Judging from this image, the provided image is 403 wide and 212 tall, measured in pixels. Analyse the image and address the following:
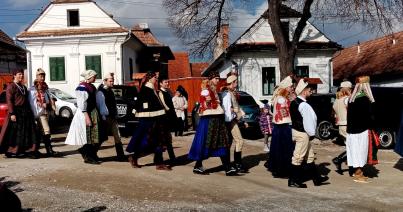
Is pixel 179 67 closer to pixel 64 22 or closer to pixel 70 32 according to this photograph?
pixel 64 22

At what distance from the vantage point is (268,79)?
99.3ft

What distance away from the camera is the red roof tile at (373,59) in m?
29.4

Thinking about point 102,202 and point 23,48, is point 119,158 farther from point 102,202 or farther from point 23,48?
point 23,48

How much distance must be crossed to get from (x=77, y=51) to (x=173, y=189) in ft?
77.7

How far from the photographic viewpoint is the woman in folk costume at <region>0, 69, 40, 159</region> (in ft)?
33.8

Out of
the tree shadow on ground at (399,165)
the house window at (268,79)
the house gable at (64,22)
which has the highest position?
the house gable at (64,22)

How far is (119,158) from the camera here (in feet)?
35.0

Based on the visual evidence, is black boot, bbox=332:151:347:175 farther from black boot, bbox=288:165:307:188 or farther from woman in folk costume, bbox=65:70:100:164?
woman in folk costume, bbox=65:70:100:164

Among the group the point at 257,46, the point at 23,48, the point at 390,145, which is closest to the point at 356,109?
the point at 390,145

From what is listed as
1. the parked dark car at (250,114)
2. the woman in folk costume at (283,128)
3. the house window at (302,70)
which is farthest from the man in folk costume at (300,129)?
the house window at (302,70)

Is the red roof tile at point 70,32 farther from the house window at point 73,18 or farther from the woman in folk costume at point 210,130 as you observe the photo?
the woman in folk costume at point 210,130

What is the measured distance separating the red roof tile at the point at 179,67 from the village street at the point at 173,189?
40008mm

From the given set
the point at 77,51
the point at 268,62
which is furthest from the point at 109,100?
the point at 77,51

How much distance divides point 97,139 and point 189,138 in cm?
648
